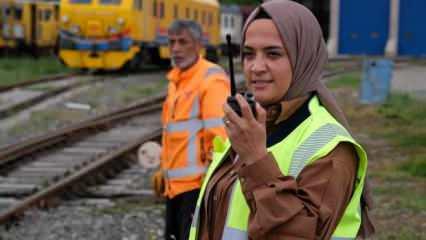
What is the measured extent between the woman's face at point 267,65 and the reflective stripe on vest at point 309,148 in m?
0.17

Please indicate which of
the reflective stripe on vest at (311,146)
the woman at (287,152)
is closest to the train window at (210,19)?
the woman at (287,152)

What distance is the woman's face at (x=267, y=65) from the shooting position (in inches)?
116

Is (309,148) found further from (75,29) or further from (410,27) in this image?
(410,27)

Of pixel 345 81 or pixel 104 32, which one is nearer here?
pixel 345 81

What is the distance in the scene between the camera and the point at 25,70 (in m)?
30.7

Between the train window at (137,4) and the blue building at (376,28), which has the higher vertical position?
the train window at (137,4)

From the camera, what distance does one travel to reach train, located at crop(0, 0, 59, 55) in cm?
4003

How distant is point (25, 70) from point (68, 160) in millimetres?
18421

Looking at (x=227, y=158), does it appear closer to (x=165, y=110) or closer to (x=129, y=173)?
(x=165, y=110)

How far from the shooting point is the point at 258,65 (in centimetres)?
298

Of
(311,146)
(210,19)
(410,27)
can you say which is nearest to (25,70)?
(210,19)

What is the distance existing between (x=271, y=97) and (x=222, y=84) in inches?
111

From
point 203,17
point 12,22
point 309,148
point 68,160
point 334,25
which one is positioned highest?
point 309,148

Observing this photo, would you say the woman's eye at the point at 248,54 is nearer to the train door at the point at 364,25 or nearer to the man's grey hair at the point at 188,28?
the man's grey hair at the point at 188,28
